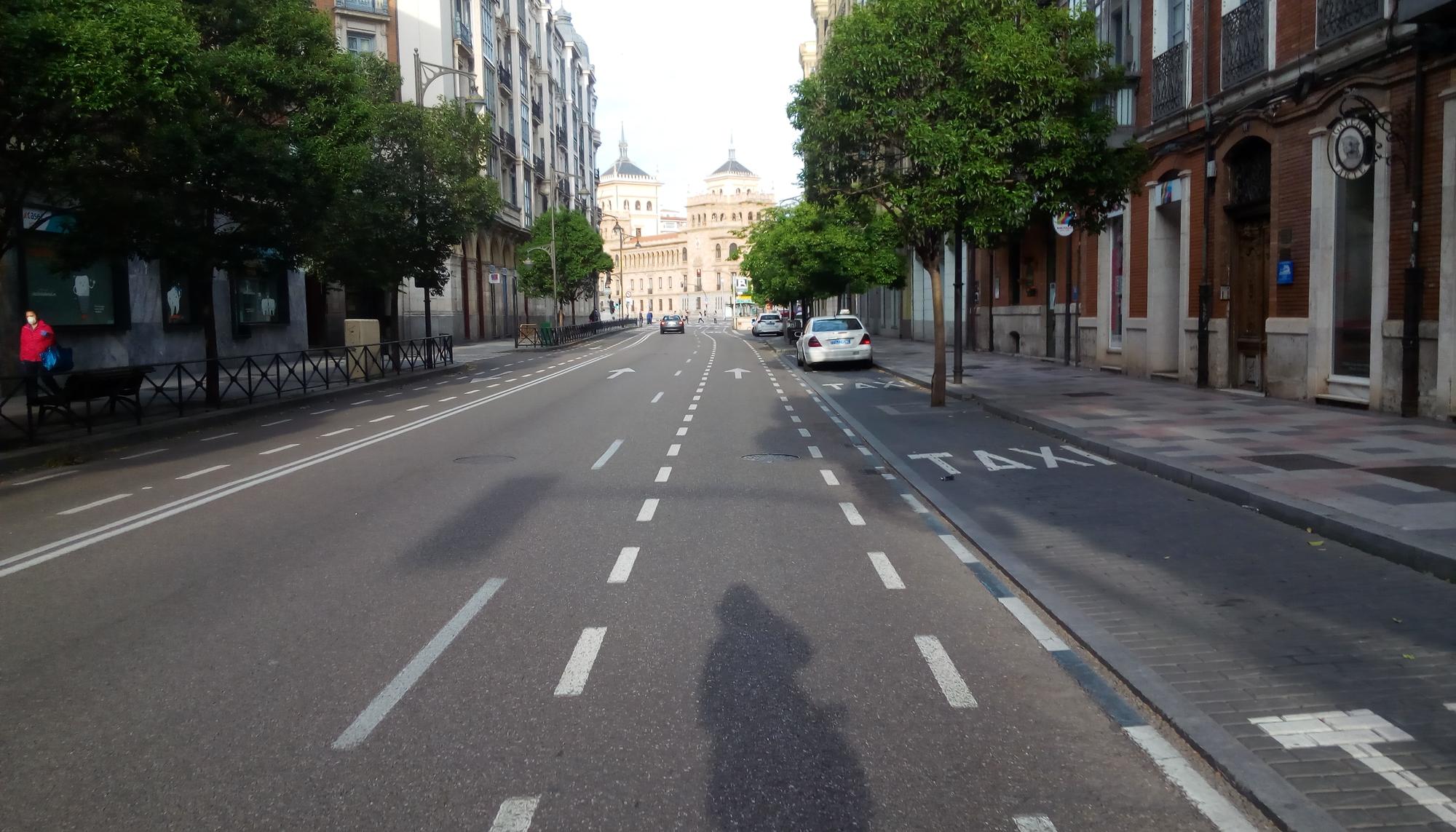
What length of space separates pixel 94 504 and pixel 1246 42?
59.6ft

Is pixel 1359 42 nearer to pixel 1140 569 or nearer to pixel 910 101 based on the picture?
pixel 910 101

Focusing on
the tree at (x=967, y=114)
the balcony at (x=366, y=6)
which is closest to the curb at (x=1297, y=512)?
the tree at (x=967, y=114)

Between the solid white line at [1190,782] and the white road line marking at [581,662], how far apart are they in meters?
2.41

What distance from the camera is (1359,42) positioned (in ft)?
50.2

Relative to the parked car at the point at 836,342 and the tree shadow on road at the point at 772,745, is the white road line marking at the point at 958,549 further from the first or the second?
the parked car at the point at 836,342

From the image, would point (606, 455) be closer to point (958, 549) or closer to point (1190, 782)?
point (958, 549)

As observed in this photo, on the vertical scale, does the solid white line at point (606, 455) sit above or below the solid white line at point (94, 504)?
above

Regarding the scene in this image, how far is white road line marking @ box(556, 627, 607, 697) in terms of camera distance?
203 inches

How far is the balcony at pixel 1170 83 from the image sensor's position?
21.3m

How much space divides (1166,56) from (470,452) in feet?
52.8

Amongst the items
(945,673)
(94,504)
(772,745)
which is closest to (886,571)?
(945,673)

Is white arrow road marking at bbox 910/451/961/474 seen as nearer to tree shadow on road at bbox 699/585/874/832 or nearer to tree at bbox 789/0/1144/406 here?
tree at bbox 789/0/1144/406

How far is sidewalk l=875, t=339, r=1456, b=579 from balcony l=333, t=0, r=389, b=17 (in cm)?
3754

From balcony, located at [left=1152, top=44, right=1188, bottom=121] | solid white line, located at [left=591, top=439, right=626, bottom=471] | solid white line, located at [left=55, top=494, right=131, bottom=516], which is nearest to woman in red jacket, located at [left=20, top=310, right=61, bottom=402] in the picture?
solid white line, located at [left=55, top=494, right=131, bottom=516]
